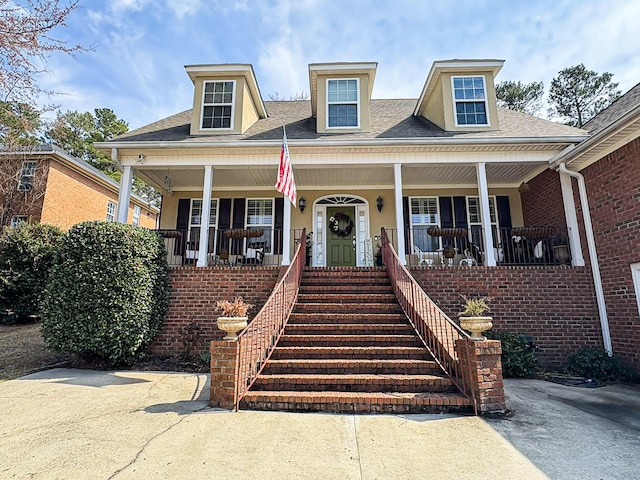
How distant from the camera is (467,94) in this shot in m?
9.10

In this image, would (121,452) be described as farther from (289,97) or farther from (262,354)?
(289,97)

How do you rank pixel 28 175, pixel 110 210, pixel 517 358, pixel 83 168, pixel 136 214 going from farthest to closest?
1. pixel 136 214
2. pixel 110 210
3. pixel 83 168
4. pixel 28 175
5. pixel 517 358

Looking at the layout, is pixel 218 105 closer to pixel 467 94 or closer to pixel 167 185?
pixel 167 185

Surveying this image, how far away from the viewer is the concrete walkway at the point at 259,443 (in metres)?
2.65

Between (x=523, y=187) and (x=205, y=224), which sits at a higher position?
(x=523, y=187)

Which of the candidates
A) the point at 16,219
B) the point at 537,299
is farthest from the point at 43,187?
the point at 537,299

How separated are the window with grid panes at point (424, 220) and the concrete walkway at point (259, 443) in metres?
5.77

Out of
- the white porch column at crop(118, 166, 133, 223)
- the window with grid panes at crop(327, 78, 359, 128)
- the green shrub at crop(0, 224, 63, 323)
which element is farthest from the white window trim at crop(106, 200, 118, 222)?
the window with grid panes at crop(327, 78, 359, 128)

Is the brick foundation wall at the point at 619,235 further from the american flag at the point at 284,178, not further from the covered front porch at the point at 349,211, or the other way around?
the american flag at the point at 284,178

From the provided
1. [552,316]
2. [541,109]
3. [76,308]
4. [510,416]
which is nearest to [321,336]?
[510,416]

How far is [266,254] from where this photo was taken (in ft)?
32.5

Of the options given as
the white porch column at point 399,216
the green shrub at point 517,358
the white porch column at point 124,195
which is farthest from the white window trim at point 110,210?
the green shrub at point 517,358

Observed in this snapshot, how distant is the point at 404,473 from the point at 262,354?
102 inches

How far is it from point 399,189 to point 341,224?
263cm
